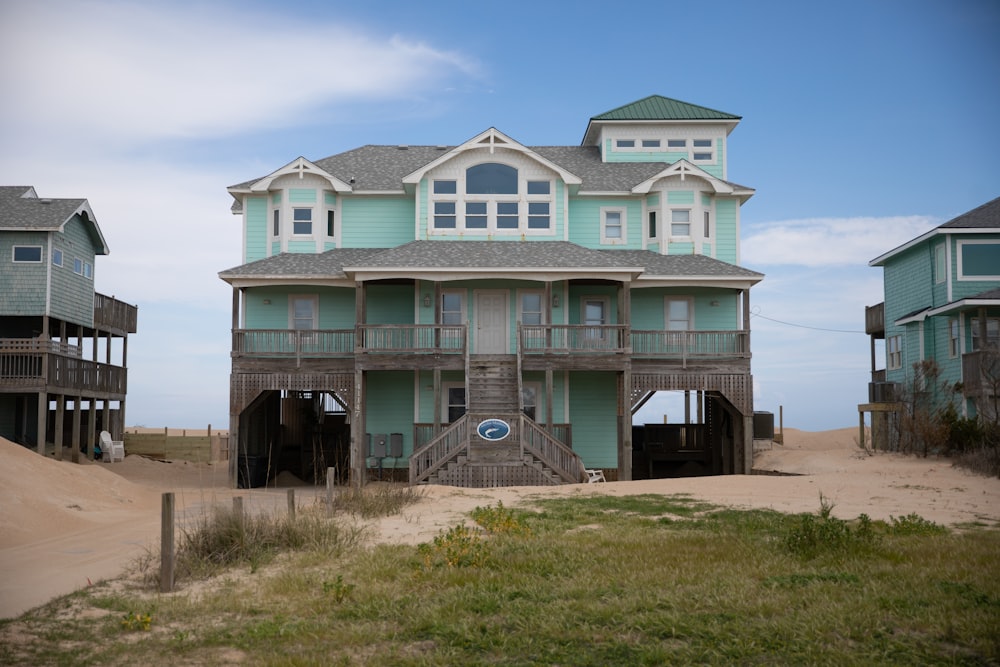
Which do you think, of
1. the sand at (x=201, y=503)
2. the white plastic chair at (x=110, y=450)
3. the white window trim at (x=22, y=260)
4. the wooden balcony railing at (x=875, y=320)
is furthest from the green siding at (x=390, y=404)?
the wooden balcony railing at (x=875, y=320)

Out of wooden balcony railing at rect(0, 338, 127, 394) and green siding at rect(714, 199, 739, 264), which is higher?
green siding at rect(714, 199, 739, 264)

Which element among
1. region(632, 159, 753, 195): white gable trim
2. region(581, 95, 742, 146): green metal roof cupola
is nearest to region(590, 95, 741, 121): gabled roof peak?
region(581, 95, 742, 146): green metal roof cupola

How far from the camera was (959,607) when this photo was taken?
381 inches

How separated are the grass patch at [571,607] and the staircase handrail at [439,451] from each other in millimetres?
11204

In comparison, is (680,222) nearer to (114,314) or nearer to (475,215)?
(475,215)

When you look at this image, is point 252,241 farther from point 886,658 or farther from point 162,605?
point 886,658

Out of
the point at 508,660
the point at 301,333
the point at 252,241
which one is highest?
the point at 252,241

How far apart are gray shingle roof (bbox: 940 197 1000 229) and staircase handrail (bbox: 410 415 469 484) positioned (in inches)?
791

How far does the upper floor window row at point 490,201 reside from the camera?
104ft

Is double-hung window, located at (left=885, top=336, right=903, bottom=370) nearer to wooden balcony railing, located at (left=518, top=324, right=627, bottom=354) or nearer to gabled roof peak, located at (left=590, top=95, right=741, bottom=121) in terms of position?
gabled roof peak, located at (left=590, top=95, right=741, bottom=121)

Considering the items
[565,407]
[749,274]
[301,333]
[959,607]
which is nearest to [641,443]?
[565,407]

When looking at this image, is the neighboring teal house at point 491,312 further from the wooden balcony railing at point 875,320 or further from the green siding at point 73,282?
the wooden balcony railing at point 875,320

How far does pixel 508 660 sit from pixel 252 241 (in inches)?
1034

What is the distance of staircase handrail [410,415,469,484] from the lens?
995 inches
